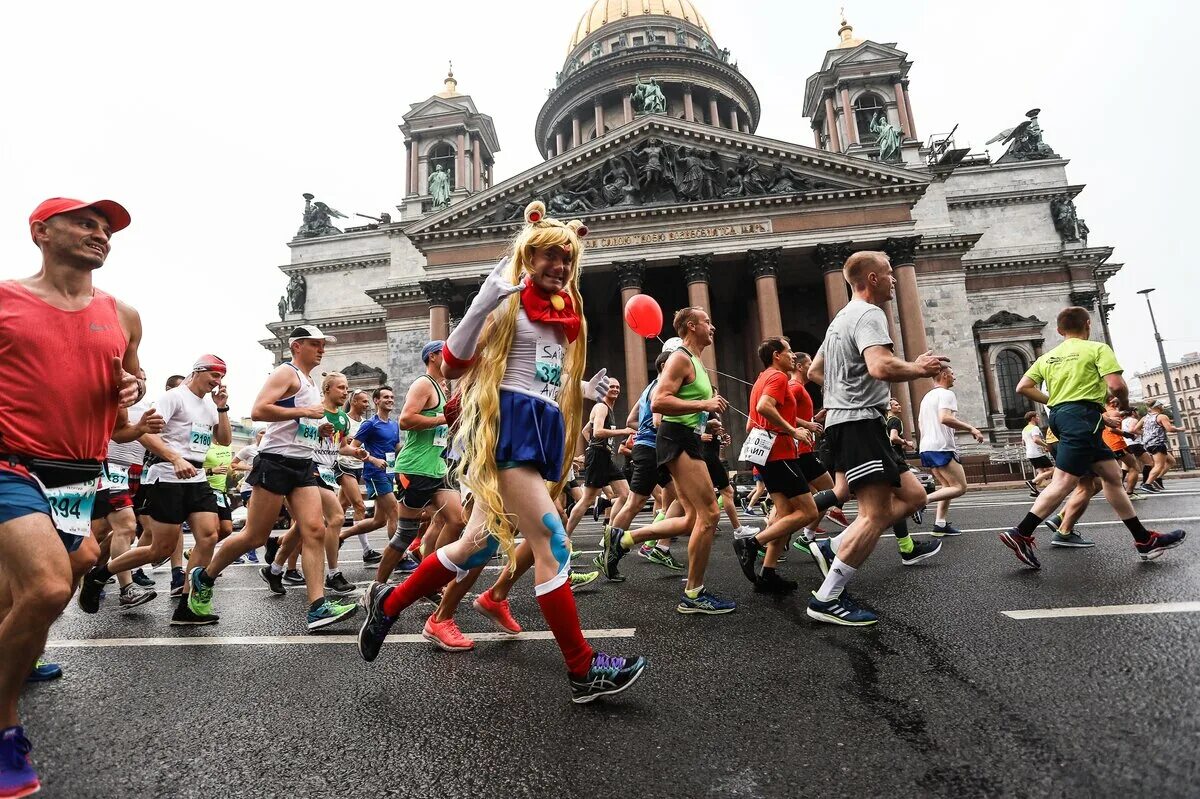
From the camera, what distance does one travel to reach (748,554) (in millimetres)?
5059

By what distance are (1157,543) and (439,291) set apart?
1063 inches

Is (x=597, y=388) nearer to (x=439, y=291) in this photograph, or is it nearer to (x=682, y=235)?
(x=682, y=235)

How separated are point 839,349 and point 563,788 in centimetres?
307

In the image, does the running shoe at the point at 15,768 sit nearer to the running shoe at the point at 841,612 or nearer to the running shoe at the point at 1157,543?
the running shoe at the point at 841,612

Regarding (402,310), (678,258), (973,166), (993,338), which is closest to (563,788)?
(678,258)

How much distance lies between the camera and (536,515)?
286 cm

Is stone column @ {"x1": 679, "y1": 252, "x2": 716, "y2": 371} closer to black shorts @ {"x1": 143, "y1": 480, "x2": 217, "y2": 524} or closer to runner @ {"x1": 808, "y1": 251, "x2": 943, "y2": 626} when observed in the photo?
black shorts @ {"x1": 143, "y1": 480, "x2": 217, "y2": 524}

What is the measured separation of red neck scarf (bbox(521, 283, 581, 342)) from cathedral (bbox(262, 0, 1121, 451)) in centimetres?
2242

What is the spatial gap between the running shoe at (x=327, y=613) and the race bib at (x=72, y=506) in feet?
6.00

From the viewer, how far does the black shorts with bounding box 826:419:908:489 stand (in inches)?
→ 150

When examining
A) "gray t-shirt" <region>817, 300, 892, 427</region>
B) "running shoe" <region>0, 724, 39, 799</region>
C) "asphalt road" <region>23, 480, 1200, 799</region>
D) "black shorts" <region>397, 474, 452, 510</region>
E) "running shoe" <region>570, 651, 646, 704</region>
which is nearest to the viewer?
"asphalt road" <region>23, 480, 1200, 799</region>

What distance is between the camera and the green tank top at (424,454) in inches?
216

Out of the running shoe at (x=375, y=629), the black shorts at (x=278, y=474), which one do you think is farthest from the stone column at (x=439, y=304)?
the running shoe at (x=375, y=629)

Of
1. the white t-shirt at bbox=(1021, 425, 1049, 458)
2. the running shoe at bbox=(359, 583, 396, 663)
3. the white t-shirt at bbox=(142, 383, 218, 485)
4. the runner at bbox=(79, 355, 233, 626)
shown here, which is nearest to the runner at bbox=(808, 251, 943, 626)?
the running shoe at bbox=(359, 583, 396, 663)
